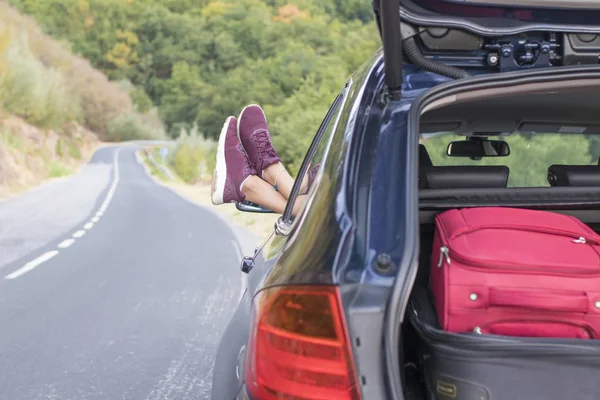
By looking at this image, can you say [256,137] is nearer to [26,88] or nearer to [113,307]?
[113,307]

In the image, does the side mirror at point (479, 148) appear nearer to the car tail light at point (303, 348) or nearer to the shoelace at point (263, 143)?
the shoelace at point (263, 143)

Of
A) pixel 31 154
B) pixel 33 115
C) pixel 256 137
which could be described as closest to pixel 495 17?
pixel 256 137

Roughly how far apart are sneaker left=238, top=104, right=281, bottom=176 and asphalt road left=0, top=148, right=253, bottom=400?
1402 mm

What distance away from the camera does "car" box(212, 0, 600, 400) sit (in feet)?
4.66

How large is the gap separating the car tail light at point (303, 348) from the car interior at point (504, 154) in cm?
44

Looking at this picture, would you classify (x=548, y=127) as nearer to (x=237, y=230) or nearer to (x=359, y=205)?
(x=359, y=205)

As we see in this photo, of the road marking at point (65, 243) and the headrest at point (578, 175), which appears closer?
the headrest at point (578, 175)

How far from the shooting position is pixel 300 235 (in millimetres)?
1630

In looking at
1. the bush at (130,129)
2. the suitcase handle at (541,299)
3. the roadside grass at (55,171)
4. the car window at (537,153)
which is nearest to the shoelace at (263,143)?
the car window at (537,153)

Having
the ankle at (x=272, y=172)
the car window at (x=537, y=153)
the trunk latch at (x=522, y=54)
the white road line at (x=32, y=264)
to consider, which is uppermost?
the trunk latch at (x=522, y=54)

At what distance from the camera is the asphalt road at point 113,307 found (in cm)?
416

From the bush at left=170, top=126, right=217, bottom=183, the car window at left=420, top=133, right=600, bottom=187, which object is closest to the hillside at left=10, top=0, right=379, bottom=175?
the bush at left=170, top=126, right=217, bottom=183

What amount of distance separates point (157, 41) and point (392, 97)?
105 meters

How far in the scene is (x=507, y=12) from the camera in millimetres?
1887
